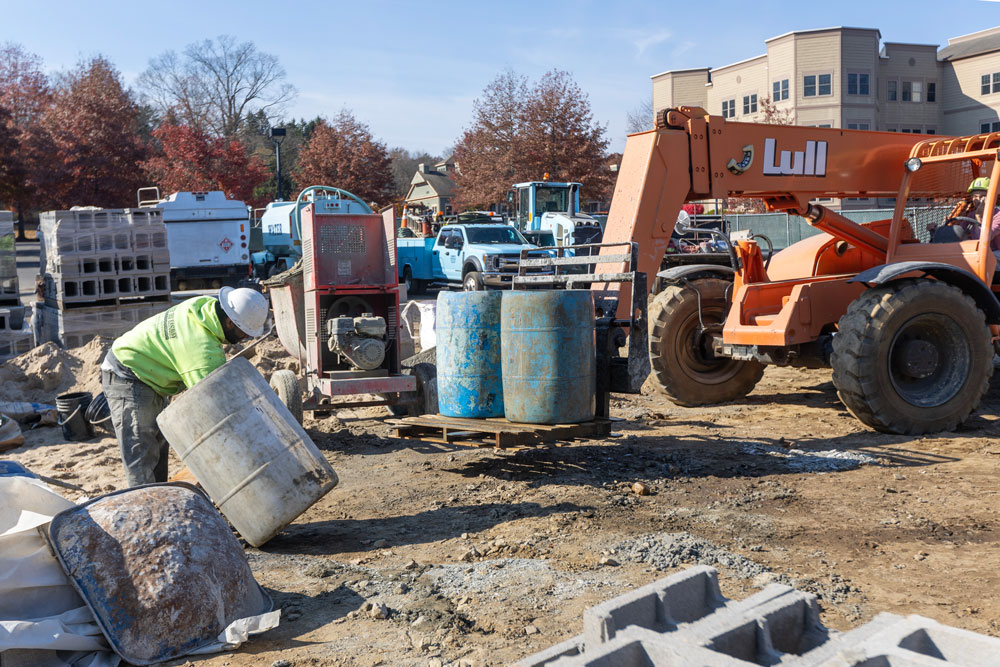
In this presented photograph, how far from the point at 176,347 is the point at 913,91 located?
5482cm

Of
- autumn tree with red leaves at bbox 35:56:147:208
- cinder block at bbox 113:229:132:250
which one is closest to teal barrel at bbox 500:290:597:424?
cinder block at bbox 113:229:132:250

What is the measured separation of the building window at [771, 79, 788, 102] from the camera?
166 feet

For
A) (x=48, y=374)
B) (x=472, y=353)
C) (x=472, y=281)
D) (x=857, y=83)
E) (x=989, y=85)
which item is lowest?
(x=48, y=374)

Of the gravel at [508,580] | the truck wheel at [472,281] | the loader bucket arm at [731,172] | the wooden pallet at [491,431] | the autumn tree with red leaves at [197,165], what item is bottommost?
the gravel at [508,580]

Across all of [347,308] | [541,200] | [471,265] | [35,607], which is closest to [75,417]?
[347,308]

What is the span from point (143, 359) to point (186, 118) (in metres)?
53.0

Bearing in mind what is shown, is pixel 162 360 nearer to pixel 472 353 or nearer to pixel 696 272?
pixel 472 353

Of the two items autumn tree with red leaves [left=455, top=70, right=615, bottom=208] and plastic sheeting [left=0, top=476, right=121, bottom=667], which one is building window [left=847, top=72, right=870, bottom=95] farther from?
plastic sheeting [left=0, top=476, right=121, bottom=667]

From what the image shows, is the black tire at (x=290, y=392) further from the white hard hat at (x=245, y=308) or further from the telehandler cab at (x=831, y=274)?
the telehandler cab at (x=831, y=274)

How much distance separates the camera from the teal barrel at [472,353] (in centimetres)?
714

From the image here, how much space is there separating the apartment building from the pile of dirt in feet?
139

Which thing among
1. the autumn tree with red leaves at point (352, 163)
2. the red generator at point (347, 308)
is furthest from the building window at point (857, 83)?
the red generator at point (347, 308)

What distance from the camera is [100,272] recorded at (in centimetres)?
1284

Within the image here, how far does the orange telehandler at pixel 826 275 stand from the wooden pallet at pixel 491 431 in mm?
589
